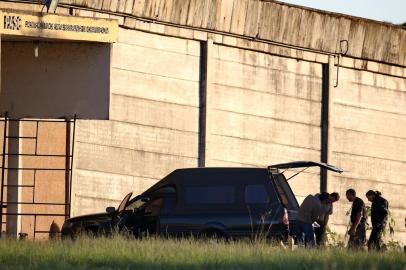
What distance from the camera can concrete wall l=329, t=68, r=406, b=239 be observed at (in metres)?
34.7

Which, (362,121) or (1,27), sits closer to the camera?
(1,27)

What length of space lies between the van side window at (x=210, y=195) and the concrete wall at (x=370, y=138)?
10813mm

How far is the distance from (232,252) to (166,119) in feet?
39.1

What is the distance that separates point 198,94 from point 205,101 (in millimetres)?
258

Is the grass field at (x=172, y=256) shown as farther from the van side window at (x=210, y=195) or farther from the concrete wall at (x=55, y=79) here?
the concrete wall at (x=55, y=79)

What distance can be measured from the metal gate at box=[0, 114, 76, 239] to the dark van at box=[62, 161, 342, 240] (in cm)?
451

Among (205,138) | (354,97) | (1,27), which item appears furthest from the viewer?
(354,97)

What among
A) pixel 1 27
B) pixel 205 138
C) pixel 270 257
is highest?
pixel 1 27

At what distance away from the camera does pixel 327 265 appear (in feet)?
53.8

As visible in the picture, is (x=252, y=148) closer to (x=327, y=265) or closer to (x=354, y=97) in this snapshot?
(x=354, y=97)

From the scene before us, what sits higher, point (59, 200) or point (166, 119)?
point (166, 119)

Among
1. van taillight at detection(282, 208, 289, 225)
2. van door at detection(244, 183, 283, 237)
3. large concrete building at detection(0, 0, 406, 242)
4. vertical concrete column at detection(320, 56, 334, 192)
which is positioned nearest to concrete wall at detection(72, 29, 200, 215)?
large concrete building at detection(0, 0, 406, 242)

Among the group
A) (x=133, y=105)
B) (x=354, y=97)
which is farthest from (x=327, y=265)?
(x=354, y=97)

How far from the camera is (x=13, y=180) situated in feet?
93.4
